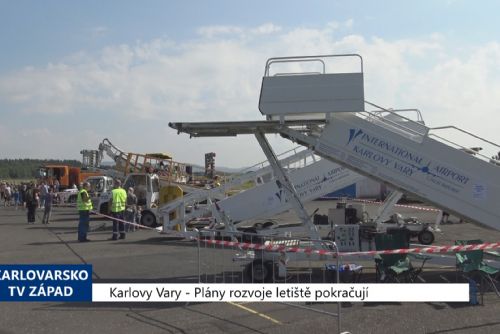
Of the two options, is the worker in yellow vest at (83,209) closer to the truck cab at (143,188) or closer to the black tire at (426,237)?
the truck cab at (143,188)

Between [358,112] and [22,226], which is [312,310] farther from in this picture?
[22,226]

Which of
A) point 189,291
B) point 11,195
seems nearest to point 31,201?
point 189,291

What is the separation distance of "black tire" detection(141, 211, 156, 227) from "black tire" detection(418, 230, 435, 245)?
976 cm

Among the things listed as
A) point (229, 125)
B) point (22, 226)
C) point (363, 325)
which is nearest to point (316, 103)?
point (229, 125)

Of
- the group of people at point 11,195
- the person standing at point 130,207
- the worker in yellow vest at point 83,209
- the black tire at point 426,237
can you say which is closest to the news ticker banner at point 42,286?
the worker in yellow vest at point 83,209

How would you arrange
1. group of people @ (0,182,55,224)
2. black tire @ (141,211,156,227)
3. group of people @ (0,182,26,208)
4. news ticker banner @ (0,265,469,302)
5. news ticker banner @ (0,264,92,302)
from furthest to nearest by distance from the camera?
1. group of people @ (0,182,26,208)
2. group of people @ (0,182,55,224)
3. black tire @ (141,211,156,227)
4. news ticker banner @ (0,264,92,302)
5. news ticker banner @ (0,265,469,302)

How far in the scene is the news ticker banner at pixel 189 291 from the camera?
22.0ft

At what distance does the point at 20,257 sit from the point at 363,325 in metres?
9.14

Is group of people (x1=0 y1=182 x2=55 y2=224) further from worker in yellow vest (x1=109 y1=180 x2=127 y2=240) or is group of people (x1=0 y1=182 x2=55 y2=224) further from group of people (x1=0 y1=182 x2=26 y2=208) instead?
worker in yellow vest (x1=109 y1=180 x2=127 y2=240)

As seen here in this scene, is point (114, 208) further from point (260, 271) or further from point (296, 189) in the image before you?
point (260, 271)

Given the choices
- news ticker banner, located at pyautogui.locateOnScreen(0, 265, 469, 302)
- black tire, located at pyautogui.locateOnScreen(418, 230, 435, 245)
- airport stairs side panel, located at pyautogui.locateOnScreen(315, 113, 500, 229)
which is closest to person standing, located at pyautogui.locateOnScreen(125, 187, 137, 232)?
black tire, located at pyautogui.locateOnScreen(418, 230, 435, 245)

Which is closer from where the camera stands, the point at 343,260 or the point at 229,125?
the point at 229,125

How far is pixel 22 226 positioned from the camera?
21.3 m

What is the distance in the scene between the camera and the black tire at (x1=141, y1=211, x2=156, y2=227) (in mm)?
19859
